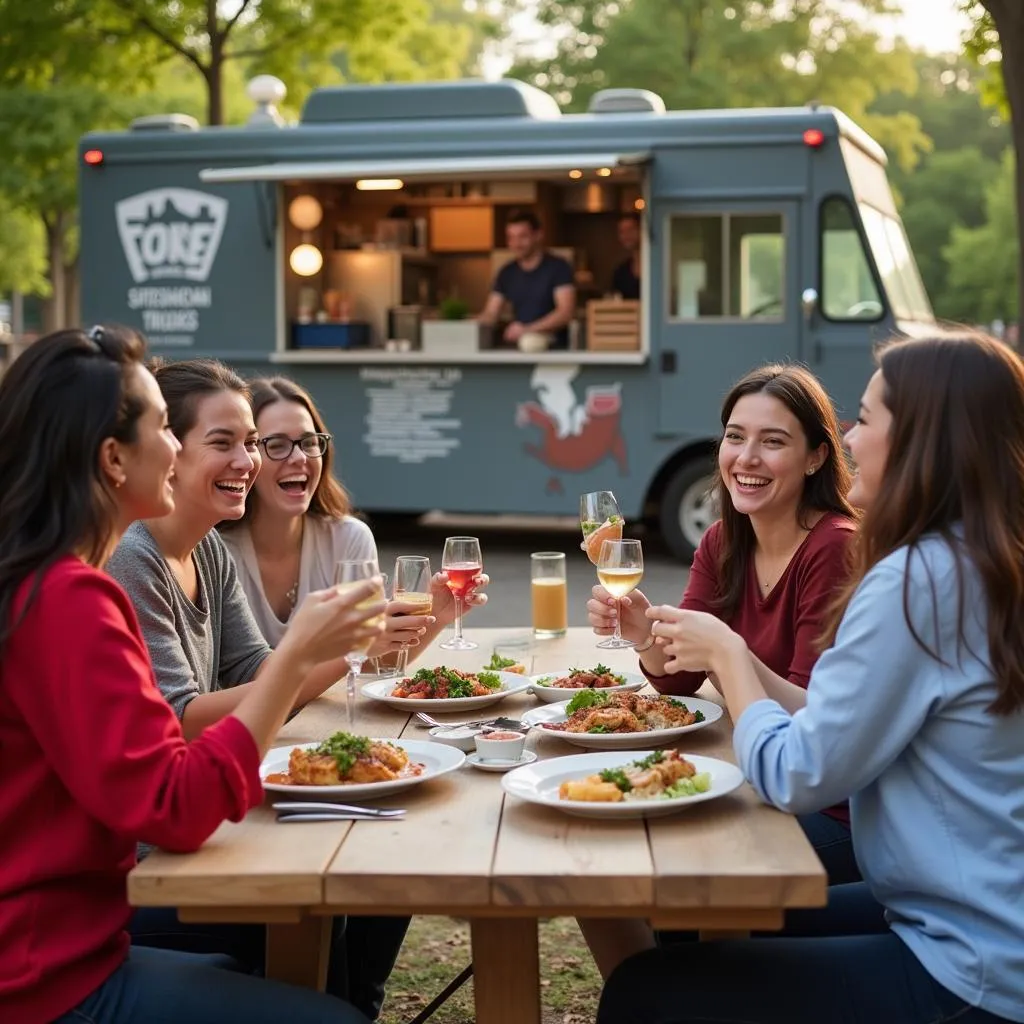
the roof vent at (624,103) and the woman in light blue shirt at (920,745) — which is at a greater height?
the roof vent at (624,103)

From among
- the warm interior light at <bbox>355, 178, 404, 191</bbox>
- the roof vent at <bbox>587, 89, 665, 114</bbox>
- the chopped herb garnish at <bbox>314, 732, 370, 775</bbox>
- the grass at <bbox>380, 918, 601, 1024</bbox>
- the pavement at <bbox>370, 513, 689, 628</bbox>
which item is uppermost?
the roof vent at <bbox>587, 89, 665, 114</bbox>

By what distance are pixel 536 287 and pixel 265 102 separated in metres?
2.69

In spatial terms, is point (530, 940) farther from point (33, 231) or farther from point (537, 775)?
point (33, 231)

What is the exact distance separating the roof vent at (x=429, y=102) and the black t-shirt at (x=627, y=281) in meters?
1.25

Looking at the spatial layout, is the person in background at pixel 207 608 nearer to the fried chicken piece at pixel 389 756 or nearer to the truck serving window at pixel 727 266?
the fried chicken piece at pixel 389 756

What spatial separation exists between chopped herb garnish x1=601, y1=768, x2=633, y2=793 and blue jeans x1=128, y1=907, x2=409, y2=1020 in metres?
0.77

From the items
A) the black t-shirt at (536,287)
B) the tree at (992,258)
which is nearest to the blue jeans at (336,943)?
the black t-shirt at (536,287)

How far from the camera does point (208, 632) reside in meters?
3.48

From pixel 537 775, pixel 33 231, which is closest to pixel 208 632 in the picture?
pixel 537 775

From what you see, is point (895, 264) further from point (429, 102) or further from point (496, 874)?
point (496, 874)

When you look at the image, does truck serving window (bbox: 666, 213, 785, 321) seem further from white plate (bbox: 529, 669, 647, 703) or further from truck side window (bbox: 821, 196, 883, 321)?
white plate (bbox: 529, 669, 647, 703)

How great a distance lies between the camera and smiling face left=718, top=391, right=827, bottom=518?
Result: 3.57 meters

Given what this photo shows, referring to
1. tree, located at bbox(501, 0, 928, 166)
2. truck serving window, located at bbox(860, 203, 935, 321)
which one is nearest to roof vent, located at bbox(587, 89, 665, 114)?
truck serving window, located at bbox(860, 203, 935, 321)

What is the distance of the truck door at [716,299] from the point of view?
35.6ft
